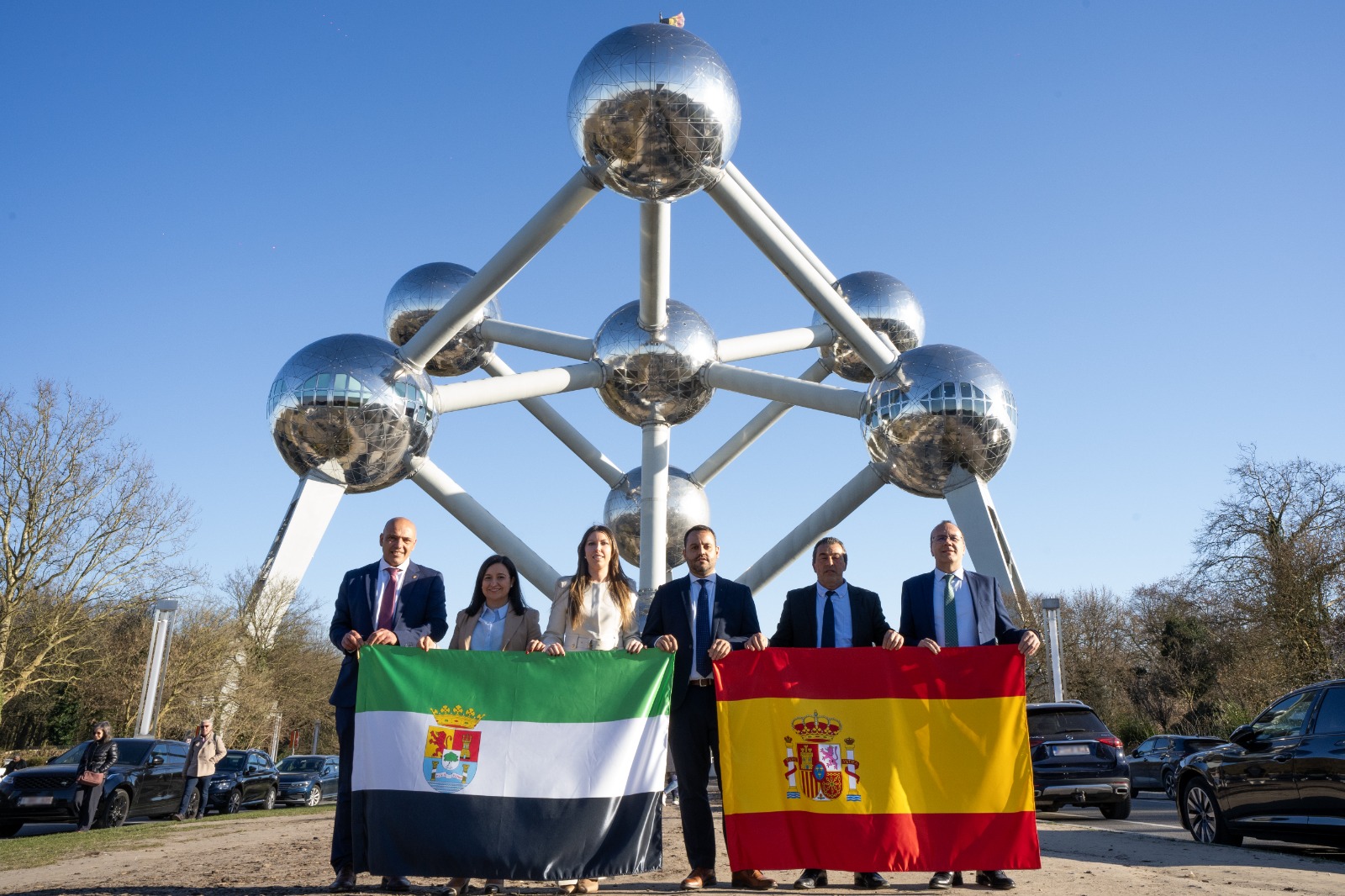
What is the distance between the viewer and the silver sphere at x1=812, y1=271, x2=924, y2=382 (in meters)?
19.6

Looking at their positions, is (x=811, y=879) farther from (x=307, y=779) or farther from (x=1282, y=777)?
(x=307, y=779)

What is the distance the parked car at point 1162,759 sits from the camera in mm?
19542

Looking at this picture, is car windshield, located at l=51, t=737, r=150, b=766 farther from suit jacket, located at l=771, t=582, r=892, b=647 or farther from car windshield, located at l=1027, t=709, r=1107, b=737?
suit jacket, located at l=771, t=582, r=892, b=647

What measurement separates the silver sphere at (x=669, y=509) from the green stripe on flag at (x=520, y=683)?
41.5 ft

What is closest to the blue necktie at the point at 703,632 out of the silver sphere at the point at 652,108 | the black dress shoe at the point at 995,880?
the black dress shoe at the point at 995,880

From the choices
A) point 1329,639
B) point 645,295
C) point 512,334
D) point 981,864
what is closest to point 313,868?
point 981,864

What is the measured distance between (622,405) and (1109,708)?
2803cm

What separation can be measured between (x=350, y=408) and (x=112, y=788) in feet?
20.1

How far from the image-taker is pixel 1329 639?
26.3 m

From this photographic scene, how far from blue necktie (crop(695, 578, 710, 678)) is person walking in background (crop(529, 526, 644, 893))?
1.00 feet

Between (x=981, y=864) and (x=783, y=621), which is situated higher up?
(x=783, y=621)

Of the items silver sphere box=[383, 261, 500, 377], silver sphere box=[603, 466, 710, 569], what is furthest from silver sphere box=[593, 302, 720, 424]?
silver sphere box=[383, 261, 500, 377]

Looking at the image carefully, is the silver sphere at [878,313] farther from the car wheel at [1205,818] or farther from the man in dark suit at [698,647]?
the man in dark suit at [698,647]

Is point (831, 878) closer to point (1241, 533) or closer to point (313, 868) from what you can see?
point (313, 868)
